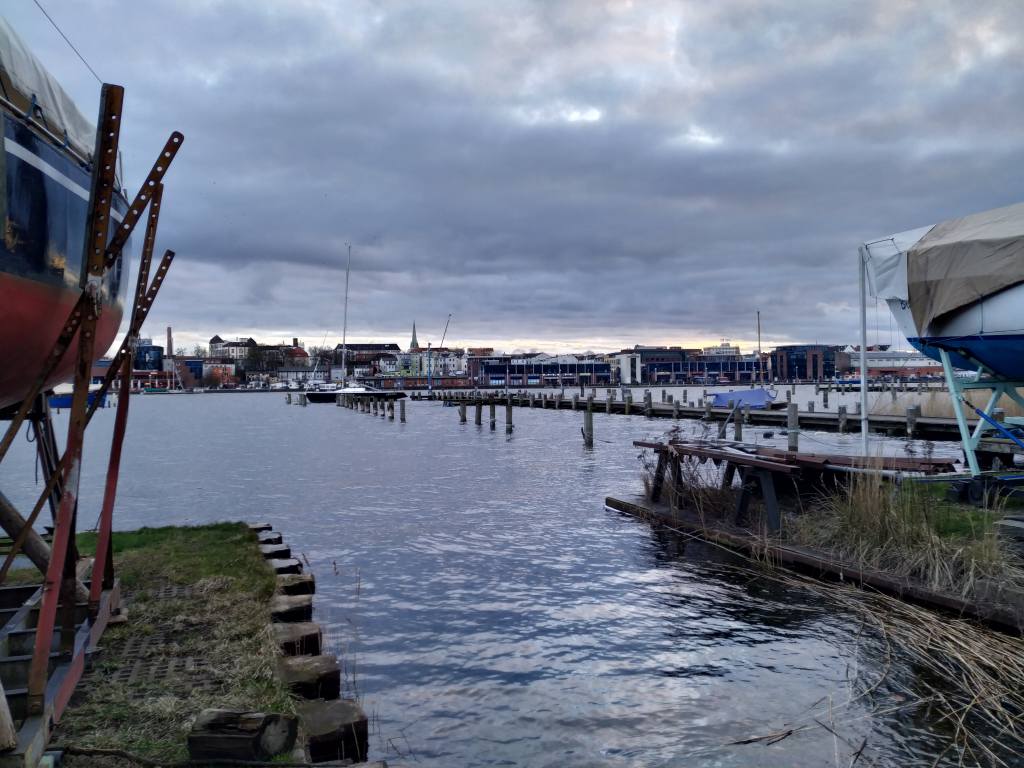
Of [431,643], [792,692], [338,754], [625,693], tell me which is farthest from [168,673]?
[792,692]

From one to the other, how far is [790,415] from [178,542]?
2695 centimetres

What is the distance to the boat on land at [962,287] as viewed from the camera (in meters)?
11.4

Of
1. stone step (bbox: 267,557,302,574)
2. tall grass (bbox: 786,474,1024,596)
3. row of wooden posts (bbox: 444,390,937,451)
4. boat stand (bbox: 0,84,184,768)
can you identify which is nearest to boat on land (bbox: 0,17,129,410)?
boat stand (bbox: 0,84,184,768)

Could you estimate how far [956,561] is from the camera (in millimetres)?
9133

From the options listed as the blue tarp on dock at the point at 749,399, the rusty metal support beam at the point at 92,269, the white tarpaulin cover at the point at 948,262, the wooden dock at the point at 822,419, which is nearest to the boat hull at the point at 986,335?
the white tarpaulin cover at the point at 948,262

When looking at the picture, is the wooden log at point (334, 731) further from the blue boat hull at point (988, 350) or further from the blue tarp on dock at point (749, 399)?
the blue tarp on dock at point (749, 399)

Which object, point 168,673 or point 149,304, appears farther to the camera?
point 149,304

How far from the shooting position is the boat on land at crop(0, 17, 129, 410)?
483 centimetres

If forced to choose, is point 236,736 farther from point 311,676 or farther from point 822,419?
point 822,419

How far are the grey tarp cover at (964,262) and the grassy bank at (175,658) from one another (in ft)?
37.0

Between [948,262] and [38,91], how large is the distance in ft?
41.3

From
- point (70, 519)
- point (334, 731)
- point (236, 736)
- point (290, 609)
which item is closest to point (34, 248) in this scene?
point (70, 519)

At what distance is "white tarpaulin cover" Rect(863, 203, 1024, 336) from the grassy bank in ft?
37.0

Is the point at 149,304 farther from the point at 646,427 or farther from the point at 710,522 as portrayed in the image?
the point at 646,427
